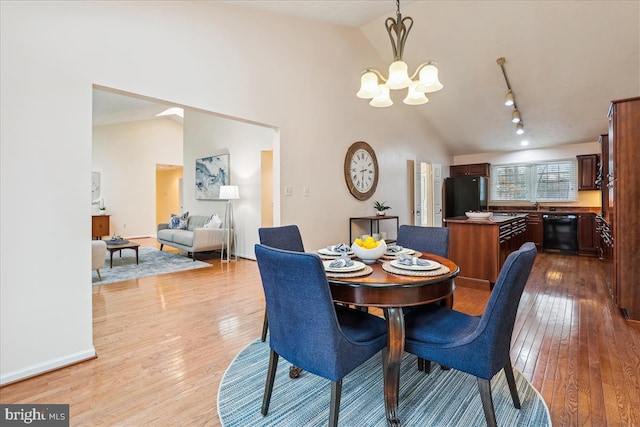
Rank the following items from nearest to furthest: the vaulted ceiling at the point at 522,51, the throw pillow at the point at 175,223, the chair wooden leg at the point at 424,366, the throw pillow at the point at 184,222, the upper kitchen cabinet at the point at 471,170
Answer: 1. the chair wooden leg at the point at 424,366
2. the vaulted ceiling at the point at 522,51
3. the throw pillow at the point at 184,222
4. the throw pillow at the point at 175,223
5. the upper kitchen cabinet at the point at 471,170

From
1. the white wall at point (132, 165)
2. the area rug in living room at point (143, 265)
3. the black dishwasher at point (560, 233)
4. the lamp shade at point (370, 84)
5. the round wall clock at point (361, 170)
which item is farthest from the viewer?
the white wall at point (132, 165)

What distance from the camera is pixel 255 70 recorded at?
135 inches

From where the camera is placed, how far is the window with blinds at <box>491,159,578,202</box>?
6.43m

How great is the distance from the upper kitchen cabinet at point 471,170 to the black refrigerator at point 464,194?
0.45 m

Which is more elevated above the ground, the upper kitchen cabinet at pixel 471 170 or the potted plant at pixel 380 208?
the upper kitchen cabinet at pixel 471 170

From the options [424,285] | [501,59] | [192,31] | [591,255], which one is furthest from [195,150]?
[591,255]

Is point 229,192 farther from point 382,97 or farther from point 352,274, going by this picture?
point 352,274

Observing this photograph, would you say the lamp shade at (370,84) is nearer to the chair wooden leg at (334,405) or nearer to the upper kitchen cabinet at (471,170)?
the chair wooden leg at (334,405)

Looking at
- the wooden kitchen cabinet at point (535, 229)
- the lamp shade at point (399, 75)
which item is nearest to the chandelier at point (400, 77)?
the lamp shade at point (399, 75)

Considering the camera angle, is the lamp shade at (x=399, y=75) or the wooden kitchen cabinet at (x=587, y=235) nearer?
the lamp shade at (x=399, y=75)

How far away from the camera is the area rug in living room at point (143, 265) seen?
431 centimetres

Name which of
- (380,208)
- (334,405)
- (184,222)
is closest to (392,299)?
(334,405)

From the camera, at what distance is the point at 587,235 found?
18.8ft

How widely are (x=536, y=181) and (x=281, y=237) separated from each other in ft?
22.2
